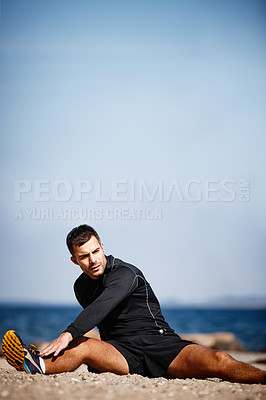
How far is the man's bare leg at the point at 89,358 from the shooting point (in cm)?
427

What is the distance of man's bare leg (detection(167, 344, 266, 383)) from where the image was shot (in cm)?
414

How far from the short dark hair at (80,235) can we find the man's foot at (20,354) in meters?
0.92

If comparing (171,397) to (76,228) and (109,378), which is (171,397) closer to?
(109,378)

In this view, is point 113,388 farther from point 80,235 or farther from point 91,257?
point 80,235

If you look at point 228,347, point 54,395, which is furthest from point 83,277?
point 228,347

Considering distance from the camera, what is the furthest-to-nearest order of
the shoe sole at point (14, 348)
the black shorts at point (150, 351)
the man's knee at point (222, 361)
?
the black shorts at point (150, 351), the man's knee at point (222, 361), the shoe sole at point (14, 348)

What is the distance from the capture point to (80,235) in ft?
15.0

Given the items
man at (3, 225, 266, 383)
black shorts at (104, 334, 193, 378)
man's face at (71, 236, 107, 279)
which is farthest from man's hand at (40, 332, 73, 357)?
man's face at (71, 236, 107, 279)

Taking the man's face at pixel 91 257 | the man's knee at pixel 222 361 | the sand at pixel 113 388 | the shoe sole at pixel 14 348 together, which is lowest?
the sand at pixel 113 388

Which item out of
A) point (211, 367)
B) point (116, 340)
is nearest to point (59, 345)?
point (116, 340)

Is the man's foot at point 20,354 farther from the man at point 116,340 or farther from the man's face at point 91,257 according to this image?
the man's face at point 91,257

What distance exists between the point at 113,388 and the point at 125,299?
106 centimetres

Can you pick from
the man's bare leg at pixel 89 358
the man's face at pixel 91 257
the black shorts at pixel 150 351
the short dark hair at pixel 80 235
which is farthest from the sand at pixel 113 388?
the short dark hair at pixel 80 235

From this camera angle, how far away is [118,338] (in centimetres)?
471
